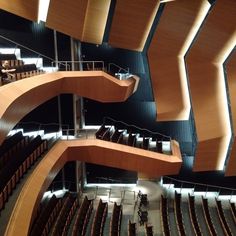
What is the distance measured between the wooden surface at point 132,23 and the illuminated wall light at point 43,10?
1595 mm

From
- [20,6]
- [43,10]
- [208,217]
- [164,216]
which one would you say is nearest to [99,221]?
[164,216]

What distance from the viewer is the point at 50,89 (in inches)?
294

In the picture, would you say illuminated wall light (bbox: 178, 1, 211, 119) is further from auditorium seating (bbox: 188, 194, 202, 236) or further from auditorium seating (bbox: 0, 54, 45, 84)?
auditorium seating (bbox: 0, 54, 45, 84)

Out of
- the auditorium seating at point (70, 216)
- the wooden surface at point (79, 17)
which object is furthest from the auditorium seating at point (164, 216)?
the wooden surface at point (79, 17)

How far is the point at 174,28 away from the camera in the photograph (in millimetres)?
8703

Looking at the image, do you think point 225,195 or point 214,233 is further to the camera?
point 225,195

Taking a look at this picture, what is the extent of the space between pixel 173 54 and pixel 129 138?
253 centimetres

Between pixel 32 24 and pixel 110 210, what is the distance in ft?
16.2

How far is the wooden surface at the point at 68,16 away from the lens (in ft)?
26.3

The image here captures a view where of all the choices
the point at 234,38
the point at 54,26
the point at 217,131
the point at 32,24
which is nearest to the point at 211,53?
the point at 234,38

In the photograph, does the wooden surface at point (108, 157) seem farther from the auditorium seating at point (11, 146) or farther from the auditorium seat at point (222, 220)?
the auditorium seat at point (222, 220)

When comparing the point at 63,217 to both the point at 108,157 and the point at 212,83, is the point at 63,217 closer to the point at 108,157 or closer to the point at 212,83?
the point at 108,157

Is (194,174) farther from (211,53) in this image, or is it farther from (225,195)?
(211,53)

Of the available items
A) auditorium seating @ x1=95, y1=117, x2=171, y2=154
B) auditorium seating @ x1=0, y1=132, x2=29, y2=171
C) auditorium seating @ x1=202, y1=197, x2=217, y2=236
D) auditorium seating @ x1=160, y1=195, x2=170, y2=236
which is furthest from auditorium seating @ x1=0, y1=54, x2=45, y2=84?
auditorium seating @ x1=202, y1=197, x2=217, y2=236
